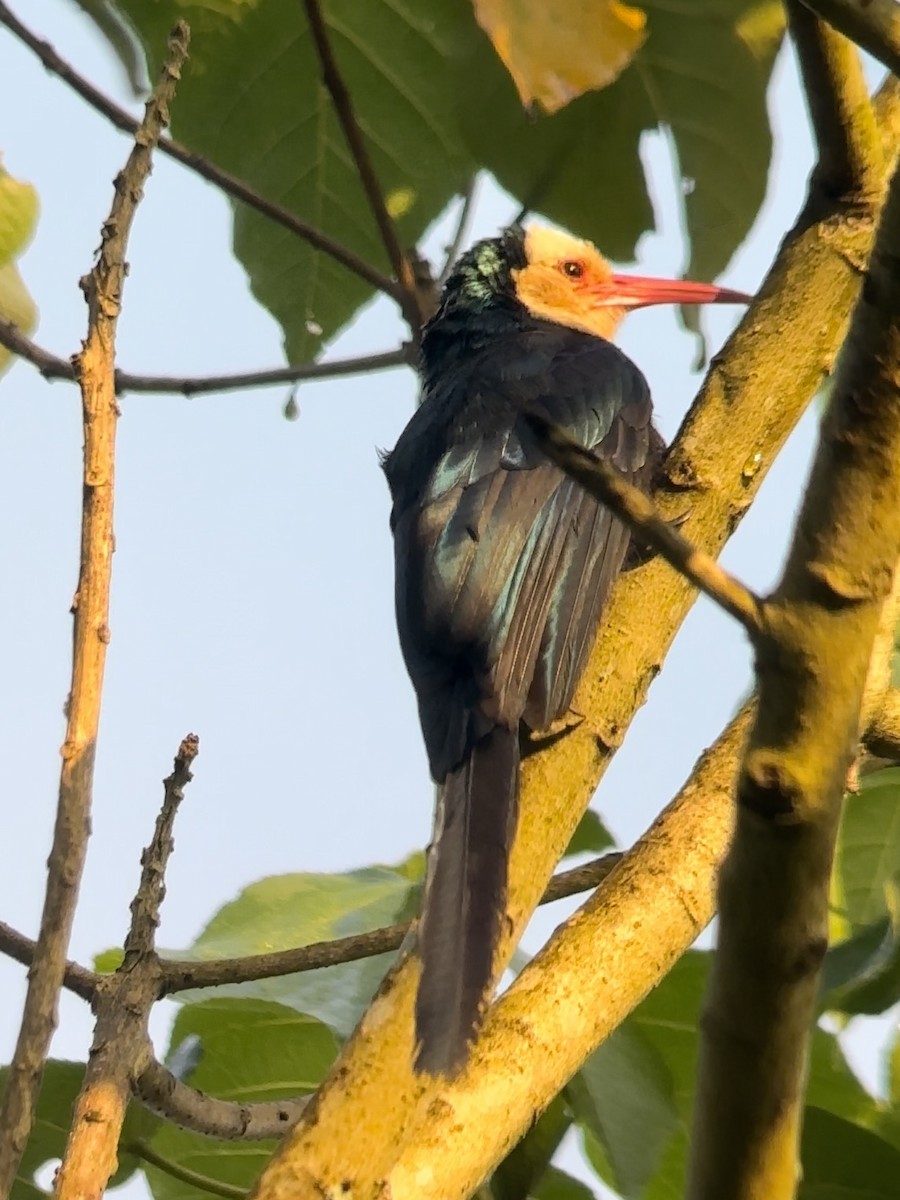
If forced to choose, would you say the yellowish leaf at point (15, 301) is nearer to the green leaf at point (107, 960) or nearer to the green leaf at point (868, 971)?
the green leaf at point (107, 960)

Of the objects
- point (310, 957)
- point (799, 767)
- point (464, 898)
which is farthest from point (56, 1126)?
point (799, 767)

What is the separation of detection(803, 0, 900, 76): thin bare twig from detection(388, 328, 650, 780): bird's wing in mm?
1193

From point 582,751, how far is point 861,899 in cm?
62

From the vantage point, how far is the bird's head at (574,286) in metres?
3.98

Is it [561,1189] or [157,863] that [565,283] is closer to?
[561,1189]

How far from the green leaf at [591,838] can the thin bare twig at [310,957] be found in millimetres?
349

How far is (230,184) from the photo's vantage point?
2383 mm

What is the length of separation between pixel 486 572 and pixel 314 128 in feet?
2.47

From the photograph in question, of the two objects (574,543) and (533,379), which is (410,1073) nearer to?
(574,543)

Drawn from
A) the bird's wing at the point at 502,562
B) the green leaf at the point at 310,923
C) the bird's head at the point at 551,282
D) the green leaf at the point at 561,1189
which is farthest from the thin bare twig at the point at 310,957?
the bird's head at the point at 551,282

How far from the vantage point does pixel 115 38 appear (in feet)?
7.50

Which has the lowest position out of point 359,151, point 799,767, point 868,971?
point 799,767

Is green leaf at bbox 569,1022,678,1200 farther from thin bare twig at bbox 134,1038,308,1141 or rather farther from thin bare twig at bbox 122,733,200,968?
thin bare twig at bbox 122,733,200,968

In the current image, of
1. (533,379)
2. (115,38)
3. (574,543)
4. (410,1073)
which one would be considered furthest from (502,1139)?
(533,379)
